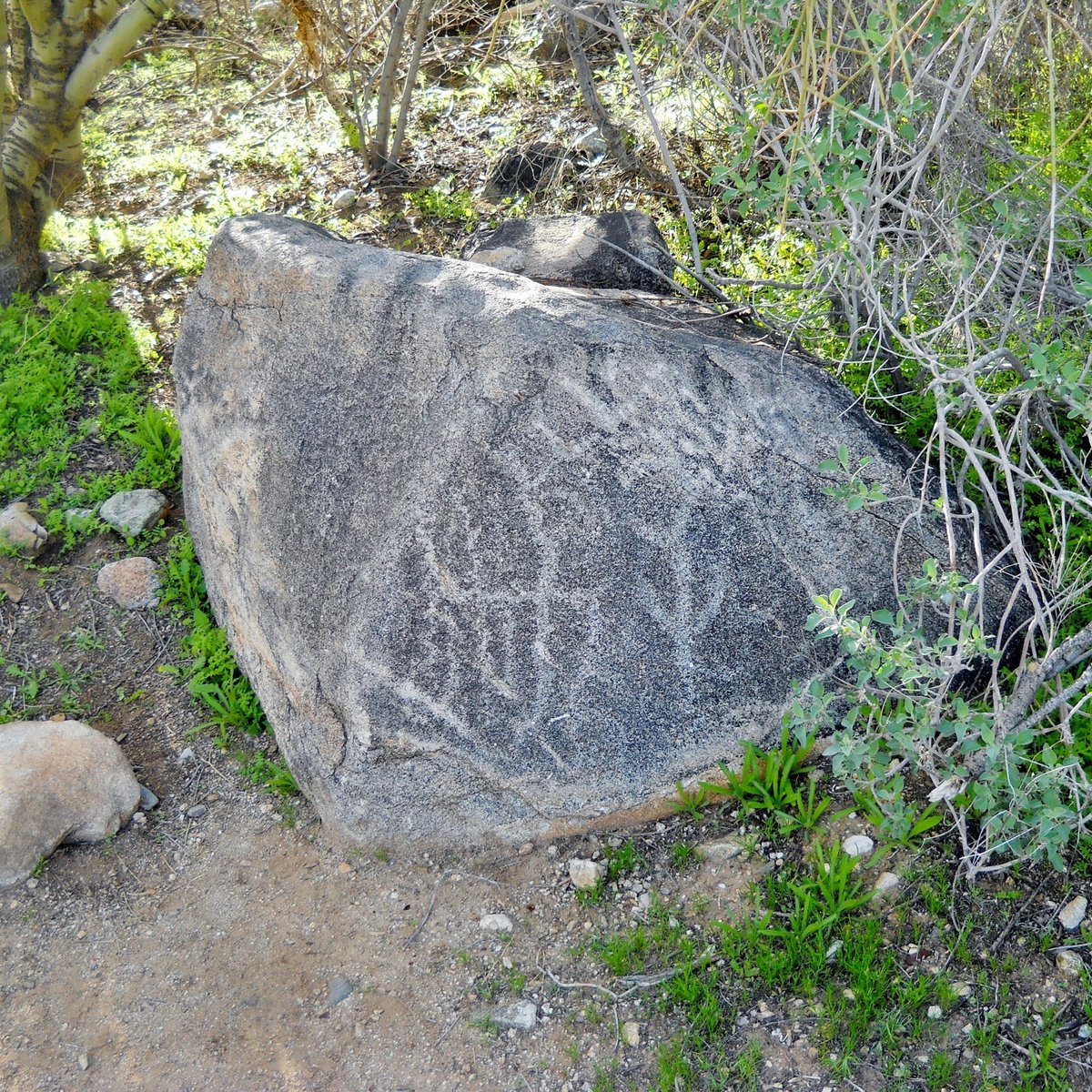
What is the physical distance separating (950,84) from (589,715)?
1721 millimetres

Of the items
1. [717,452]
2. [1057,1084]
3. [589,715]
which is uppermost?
[717,452]

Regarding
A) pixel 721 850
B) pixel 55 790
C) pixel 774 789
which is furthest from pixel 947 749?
pixel 55 790

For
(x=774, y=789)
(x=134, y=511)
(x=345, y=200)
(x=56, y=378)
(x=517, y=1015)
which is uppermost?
(x=345, y=200)

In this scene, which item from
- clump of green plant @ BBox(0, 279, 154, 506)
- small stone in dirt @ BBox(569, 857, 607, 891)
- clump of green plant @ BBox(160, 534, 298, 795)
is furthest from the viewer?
clump of green plant @ BBox(0, 279, 154, 506)

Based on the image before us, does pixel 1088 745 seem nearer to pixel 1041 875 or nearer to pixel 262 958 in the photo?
pixel 1041 875

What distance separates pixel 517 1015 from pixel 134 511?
2.28 m

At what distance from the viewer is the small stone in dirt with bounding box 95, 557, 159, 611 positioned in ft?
11.9

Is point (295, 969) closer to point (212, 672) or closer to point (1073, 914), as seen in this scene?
point (212, 672)

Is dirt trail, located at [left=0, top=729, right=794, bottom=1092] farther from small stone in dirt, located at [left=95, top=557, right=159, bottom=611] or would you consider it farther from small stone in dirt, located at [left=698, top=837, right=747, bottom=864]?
small stone in dirt, located at [left=95, top=557, right=159, bottom=611]

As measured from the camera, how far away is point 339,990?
8.38ft

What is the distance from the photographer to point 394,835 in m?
2.78

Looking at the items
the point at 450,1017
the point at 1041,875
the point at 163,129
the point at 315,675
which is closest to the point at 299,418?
the point at 315,675

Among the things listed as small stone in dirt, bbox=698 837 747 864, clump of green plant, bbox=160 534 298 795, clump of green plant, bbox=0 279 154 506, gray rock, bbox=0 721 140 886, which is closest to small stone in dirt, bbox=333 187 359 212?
clump of green plant, bbox=0 279 154 506

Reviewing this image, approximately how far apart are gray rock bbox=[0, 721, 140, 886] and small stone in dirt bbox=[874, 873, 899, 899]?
6.43 ft
